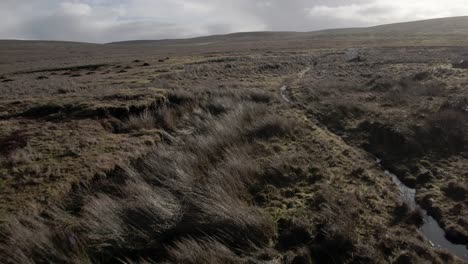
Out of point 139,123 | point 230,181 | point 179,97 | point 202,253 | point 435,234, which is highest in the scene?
point 179,97

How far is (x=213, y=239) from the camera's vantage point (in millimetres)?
7273

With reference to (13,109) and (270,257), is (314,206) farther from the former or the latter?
(13,109)

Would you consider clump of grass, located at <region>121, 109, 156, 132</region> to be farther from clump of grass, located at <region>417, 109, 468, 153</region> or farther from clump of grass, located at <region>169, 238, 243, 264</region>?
clump of grass, located at <region>417, 109, 468, 153</region>

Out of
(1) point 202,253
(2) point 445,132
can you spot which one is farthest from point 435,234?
(2) point 445,132

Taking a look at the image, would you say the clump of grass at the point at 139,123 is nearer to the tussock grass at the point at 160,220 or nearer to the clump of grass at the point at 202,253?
the tussock grass at the point at 160,220

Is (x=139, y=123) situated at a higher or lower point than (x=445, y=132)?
higher

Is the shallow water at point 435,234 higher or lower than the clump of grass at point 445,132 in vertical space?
lower

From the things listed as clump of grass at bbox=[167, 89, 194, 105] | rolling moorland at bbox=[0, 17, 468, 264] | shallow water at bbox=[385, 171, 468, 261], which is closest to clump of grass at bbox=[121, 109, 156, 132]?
rolling moorland at bbox=[0, 17, 468, 264]

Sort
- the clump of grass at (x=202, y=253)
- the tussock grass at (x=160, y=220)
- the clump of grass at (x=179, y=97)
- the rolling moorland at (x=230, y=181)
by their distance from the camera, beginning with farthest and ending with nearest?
1. the clump of grass at (x=179, y=97)
2. the rolling moorland at (x=230, y=181)
3. the tussock grass at (x=160, y=220)
4. the clump of grass at (x=202, y=253)

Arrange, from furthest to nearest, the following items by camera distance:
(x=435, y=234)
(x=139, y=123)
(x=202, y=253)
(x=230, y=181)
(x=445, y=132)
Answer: (x=139, y=123) → (x=445, y=132) → (x=230, y=181) → (x=435, y=234) → (x=202, y=253)

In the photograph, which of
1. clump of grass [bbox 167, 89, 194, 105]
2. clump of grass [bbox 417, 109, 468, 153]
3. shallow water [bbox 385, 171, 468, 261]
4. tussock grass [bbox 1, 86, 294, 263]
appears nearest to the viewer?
tussock grass [bbox 1, 86, 294, 263]

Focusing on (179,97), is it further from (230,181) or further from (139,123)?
(230,181)

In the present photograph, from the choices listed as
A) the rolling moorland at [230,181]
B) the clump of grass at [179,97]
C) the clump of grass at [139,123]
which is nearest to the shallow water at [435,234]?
the rolling moorland at [230,181]

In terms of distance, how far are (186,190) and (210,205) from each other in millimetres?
986
